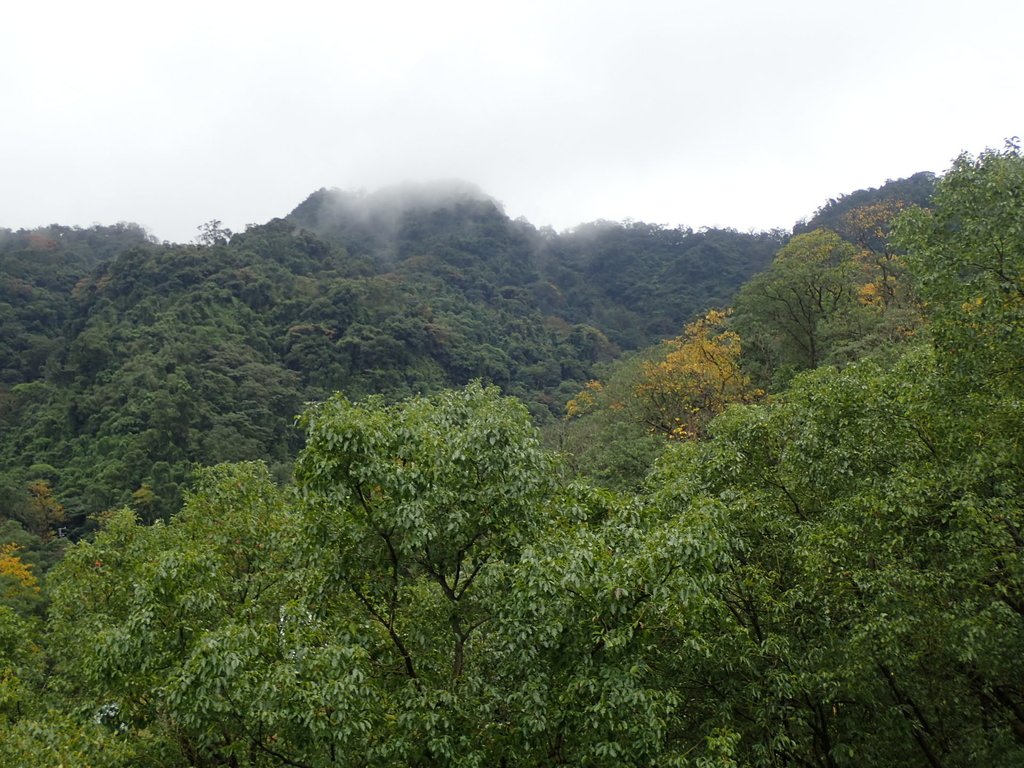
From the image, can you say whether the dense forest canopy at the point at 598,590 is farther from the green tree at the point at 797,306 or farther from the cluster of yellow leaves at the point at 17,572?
the green tree at the point at 797,306

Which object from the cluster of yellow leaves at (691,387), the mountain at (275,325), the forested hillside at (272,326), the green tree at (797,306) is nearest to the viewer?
the cluster of yellow leaves at (691,387)

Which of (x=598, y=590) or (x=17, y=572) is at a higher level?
(x=598, y=590)

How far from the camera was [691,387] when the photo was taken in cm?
3278

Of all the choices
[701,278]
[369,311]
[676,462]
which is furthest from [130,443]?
[701,278]

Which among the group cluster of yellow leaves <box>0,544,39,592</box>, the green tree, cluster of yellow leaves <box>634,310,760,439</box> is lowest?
cluster of yellow leaves <box>0,544,39,592</box>

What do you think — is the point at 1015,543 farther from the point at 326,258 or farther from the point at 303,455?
the point at 326,258

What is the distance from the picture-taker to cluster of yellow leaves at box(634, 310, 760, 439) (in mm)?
32375

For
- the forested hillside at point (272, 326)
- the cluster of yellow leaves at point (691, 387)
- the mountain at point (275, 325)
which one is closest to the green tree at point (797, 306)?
the cluster of yellow leaves at point (691, 387)

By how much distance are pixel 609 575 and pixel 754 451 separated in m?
5.59

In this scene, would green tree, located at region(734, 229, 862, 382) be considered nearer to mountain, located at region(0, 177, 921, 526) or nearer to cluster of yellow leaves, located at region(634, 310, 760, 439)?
cluster of yellow leaves, located at region(634, 310, 760, 439)

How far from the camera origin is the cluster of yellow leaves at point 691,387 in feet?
106

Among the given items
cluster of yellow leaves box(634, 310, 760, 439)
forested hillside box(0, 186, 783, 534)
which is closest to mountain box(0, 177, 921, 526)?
forested hillside box(0, 186, 783, 534)

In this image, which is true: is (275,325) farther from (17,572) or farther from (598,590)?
(598,590)

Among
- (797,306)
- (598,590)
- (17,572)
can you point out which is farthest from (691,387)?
(17,572)
